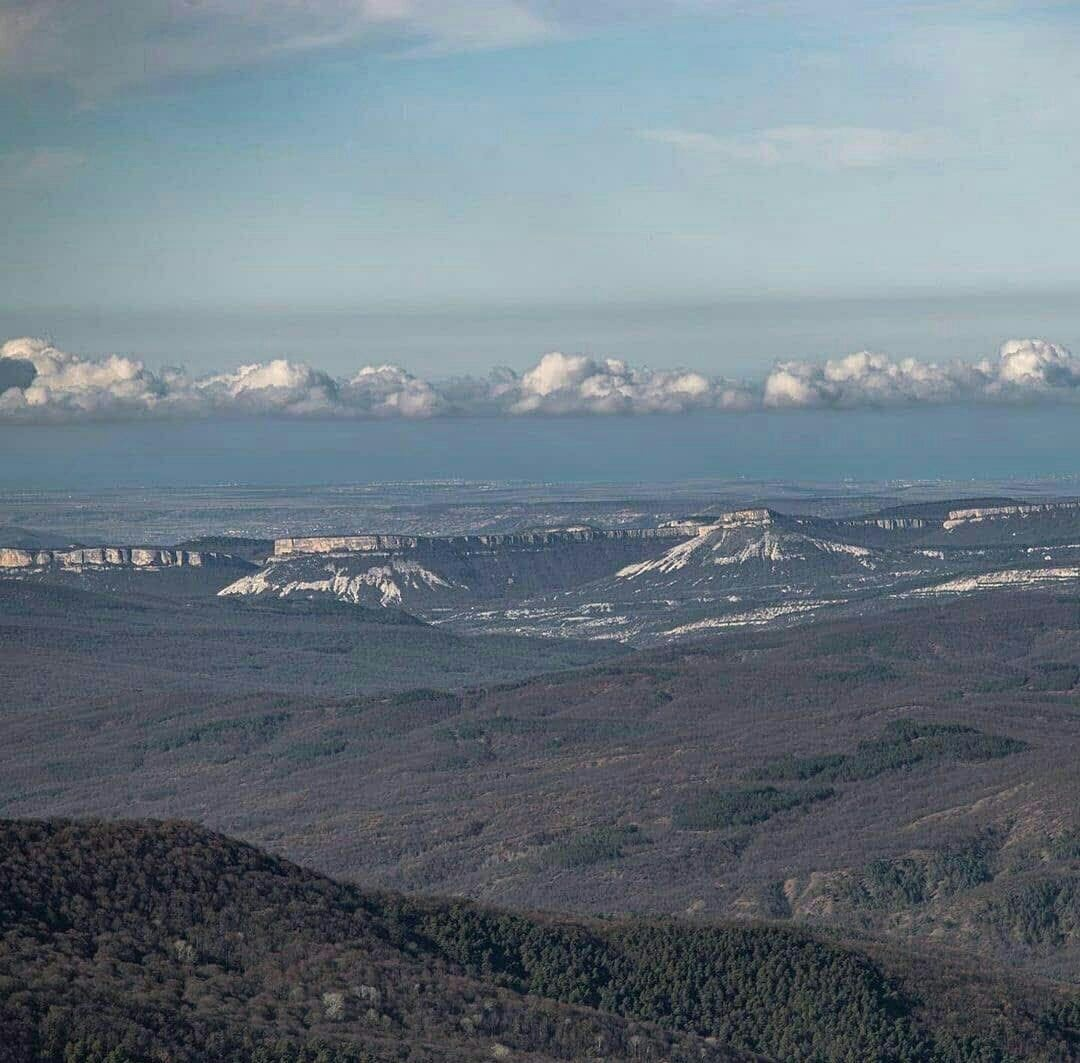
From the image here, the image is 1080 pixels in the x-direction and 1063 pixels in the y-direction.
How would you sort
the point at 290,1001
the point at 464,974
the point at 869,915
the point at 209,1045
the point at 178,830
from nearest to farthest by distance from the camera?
the point at 209,1045 < the point at 290,1001 < the point at 464,974 < the point at 178,830 < the point at 869,915

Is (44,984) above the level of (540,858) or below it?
above

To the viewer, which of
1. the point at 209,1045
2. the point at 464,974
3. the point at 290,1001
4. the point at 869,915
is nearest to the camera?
the point at 209,1045

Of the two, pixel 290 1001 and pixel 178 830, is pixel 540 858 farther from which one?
pixel 290 1001

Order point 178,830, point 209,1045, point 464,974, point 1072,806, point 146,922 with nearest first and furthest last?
point 209,1045
point 146,922
point 464,974
point 178,830
point 1072,806

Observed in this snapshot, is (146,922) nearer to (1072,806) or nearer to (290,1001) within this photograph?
(290,1001)

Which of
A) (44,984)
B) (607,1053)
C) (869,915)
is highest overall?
(44,984)

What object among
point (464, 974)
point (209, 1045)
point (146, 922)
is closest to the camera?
point (209, 1045)

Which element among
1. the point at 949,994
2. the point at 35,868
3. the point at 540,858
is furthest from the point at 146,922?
the point at 540,858

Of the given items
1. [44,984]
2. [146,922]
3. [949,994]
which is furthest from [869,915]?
[44,984]

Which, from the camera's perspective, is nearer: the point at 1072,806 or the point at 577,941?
the point at 577,941
